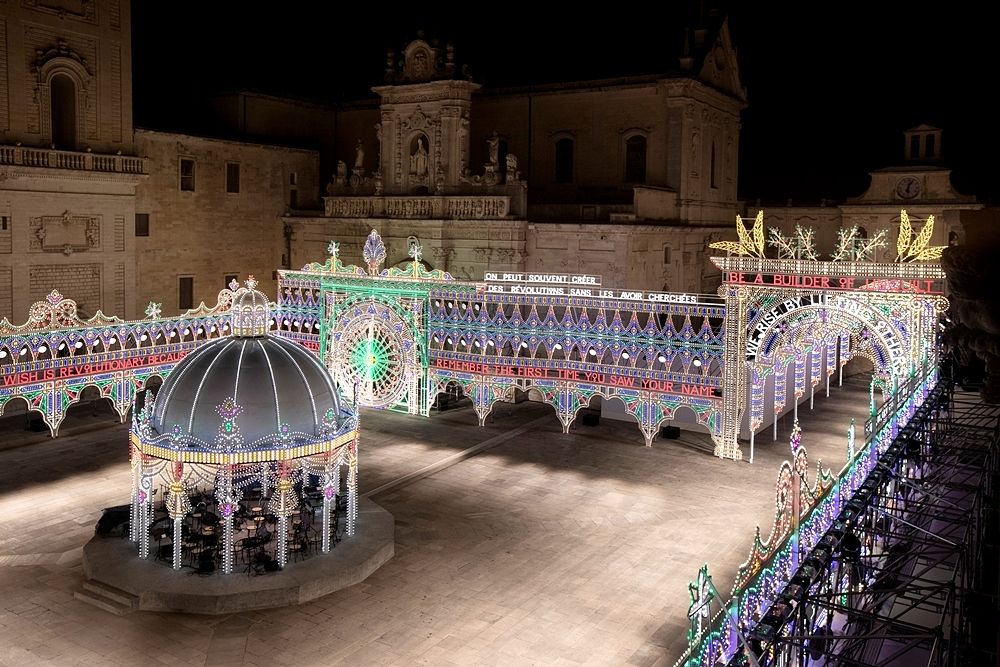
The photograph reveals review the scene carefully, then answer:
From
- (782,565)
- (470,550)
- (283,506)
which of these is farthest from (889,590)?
(283,506)

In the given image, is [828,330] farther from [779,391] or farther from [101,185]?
[101,185]

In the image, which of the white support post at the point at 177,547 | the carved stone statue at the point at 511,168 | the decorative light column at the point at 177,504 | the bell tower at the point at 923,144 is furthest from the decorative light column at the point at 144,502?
the bell tower at the point at 923,144

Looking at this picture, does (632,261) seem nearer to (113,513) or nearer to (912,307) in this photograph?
(912,307)

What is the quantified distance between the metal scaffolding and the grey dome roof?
996cm

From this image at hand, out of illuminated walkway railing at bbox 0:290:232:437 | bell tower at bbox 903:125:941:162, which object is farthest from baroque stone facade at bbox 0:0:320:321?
bell tower at bbox 903:125:941:162

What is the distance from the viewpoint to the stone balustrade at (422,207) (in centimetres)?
3650

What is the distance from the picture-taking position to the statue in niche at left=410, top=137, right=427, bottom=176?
38625 millimetres

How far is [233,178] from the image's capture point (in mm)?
41625

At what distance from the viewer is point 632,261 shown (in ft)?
117

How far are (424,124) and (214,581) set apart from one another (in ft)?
83.8

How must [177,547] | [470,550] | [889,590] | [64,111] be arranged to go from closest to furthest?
[889,590]
[177,547]
[470,550]
[64,111]

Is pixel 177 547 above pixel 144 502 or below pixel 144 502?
below

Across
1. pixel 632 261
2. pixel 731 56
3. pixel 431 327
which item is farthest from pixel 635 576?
pixel 731 56

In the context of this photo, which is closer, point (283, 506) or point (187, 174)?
point (283, 506)
